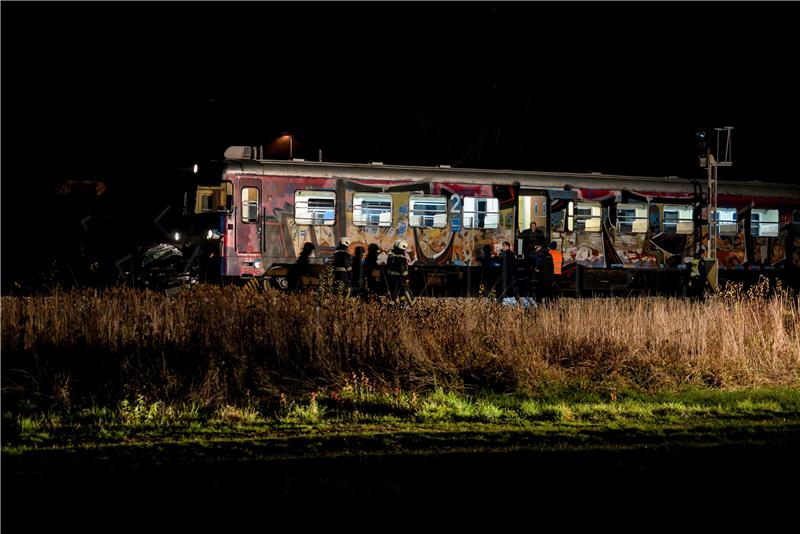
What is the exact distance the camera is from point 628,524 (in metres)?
5.77

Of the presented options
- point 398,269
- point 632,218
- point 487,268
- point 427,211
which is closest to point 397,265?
point 398,269

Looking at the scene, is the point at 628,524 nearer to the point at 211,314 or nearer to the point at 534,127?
the point at 211,314

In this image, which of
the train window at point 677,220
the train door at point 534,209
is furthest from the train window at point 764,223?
the train door at point 534,209

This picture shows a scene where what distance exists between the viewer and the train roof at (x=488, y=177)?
71.1 feet

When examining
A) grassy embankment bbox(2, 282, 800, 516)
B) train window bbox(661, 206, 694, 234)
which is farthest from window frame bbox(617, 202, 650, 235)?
grassy embankment bbox(2, 282, 800, 516)

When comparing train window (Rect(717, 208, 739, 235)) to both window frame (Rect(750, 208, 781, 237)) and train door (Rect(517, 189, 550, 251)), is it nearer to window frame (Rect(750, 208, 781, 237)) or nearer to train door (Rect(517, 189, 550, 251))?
window frame (Rect(750, 208, 781, 237))

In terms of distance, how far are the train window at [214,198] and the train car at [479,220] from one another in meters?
0.03

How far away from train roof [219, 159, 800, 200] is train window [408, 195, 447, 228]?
0.46 metres

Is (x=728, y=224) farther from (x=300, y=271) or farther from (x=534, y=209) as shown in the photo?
A: (x=300, y=271)

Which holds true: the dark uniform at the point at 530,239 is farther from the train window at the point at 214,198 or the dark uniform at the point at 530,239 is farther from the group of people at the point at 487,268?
the train window at the point at 214,198

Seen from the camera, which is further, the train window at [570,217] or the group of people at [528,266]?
the train window at [570,217]

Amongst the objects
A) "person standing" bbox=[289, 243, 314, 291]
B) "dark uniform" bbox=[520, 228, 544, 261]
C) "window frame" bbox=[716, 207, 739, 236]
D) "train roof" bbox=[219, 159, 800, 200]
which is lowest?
"person standing" bbox=[289, 243, 314, 291]

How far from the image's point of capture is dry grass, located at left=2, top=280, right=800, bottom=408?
1053cm

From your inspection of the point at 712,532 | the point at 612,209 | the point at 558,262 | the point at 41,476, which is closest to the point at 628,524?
the point at 712,532
